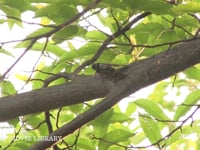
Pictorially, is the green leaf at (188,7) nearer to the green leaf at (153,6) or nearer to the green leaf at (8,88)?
the green leaf at (153,6)

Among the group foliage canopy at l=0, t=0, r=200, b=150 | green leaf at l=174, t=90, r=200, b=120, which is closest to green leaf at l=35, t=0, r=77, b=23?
foliage canopy at l=0, t=0, r=200, b=150

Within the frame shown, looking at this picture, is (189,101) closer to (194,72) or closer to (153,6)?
(194,72)

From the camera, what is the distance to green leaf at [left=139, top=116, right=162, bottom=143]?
130 centimetres

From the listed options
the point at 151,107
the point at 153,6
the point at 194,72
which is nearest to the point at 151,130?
the point at 151,107

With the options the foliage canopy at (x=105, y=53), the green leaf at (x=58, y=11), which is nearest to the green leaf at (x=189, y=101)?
the foliage canopy at (x=105, y=53)

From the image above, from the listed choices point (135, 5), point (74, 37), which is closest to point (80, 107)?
point (74, 37)

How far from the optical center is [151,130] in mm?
1309

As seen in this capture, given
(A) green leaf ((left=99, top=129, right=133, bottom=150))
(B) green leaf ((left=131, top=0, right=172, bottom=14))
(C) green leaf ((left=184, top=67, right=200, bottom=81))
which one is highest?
(B) green leaf ((left=131, top=0, right=172, bottom=14))

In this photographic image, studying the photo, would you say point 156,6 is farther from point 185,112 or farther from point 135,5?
point 185,112

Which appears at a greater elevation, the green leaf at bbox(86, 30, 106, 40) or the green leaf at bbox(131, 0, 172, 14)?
the green leaf at bbox(86, 30, 106, 40)

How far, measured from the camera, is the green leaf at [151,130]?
1305 millimetres

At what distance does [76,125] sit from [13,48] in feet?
1.78

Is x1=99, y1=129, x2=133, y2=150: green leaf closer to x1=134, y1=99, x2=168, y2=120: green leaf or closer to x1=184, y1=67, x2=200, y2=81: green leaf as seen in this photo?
x1=134, y1=99, x2=168, y2=120: green leaf

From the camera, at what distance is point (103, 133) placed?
129 centimetres
